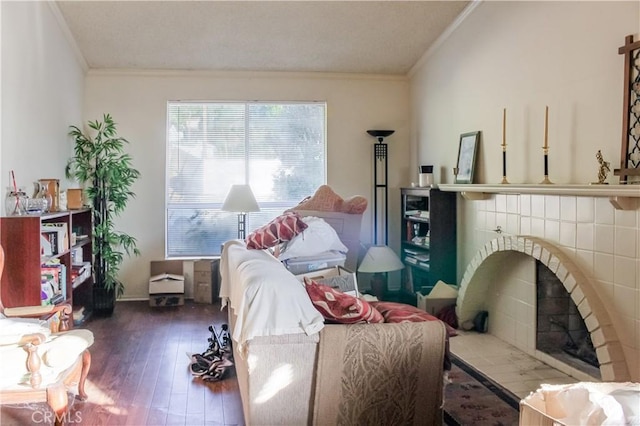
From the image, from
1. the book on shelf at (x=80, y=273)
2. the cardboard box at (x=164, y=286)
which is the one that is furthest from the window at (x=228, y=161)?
the book on shelf at (x=80, y=273)

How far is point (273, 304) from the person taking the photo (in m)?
2.16

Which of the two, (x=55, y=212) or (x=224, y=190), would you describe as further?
(x=224, y=190)

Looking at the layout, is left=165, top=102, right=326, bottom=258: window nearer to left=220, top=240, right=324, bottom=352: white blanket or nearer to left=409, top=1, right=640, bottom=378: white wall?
left=409, top=1, right=640, bottom=378: white wall

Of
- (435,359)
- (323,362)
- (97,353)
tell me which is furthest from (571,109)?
(97,353)

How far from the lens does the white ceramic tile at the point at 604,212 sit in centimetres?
289

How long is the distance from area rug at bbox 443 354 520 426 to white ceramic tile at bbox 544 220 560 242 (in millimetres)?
987

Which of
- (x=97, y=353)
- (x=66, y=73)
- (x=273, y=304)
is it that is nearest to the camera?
(x=273, y=304)

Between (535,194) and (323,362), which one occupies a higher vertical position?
(535,194)

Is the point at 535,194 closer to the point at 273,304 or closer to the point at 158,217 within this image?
the point at 273,304

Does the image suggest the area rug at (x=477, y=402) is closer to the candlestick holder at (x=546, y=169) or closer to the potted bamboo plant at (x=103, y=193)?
the candlestick holder at (x=546, y=169)

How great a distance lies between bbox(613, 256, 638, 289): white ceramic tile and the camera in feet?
8.96

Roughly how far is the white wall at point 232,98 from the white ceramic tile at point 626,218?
11.2ft

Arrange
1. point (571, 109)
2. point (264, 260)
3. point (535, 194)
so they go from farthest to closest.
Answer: point (535, 194) < point (571, 109) < point (264, 260)

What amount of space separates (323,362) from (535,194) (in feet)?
6.98
